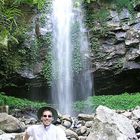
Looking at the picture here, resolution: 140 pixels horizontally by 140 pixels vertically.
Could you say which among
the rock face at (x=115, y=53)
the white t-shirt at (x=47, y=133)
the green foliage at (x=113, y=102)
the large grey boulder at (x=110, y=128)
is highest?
the rock face at (x=115, y=53)

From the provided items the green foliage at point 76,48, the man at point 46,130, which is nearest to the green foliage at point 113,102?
the green foliage at point 76,48

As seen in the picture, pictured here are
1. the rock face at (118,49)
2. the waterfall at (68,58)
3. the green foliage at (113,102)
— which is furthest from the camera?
the waterfall at (68,58)

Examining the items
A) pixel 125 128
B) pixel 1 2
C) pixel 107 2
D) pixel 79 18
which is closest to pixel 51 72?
pixel 79 18

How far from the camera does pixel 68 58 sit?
50.4 ft

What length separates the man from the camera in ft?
10.7

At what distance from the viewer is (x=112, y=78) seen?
15.6 meters

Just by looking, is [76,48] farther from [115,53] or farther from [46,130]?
[46,130]

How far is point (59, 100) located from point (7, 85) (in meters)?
2.15

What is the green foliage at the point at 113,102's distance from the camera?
14.3m

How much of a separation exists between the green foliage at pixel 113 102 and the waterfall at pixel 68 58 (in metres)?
0.56

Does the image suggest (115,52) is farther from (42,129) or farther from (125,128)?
(42,129)

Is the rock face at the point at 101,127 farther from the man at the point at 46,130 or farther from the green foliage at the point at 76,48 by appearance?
the green foliage at the point at 76,48

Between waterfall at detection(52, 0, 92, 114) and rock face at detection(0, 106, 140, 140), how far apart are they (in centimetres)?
422

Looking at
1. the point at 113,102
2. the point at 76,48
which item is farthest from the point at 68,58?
the point at 113,102
